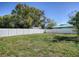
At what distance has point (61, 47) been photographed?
6793mm

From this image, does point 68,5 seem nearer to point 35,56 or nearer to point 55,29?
point 55,29

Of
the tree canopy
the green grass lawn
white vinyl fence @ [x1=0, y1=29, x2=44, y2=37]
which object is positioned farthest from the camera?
white vinyl fence @ [x1=0, y1=29, x2=44, y2=37]

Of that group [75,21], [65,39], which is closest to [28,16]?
[65,39]

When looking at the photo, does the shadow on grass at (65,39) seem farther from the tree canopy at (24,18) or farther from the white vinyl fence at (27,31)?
the tree canopy at (24,18)

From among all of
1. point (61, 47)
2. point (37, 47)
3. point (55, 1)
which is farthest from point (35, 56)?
point (55, 1)

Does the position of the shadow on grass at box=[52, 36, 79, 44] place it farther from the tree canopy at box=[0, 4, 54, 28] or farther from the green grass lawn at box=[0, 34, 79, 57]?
the tree canopy at box=[0, 4, 54, 28]

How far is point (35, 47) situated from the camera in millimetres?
6820

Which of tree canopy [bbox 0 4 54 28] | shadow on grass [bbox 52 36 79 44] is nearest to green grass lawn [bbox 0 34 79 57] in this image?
shadow on grass [bbox 52 36 79 44]

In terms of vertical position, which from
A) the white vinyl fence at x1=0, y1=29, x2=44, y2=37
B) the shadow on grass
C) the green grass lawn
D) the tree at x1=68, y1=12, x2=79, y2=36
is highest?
the tree at x1=68, y1=12, x2=79, y2=36

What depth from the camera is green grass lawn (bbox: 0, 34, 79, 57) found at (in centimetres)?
666

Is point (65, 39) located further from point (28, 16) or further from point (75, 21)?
point (28, 16)

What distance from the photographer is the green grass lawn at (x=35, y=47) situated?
6.66 meters

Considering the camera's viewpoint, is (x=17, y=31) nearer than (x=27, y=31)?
Yes

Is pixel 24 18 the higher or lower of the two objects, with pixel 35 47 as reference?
higher
